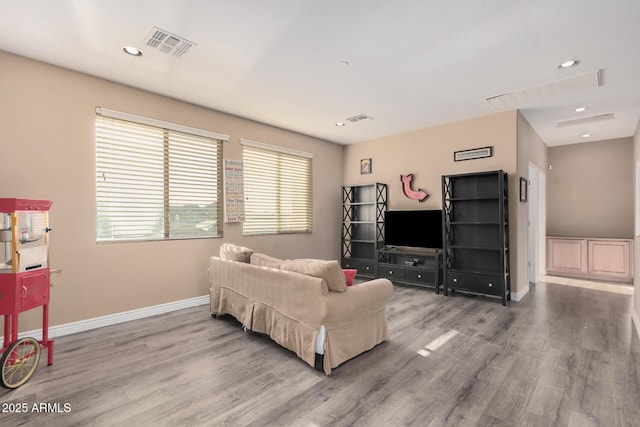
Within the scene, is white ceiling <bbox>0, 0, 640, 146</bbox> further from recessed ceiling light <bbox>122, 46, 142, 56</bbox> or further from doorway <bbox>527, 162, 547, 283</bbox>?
doorway <bbox>527, 162, 547, 283</bbox>

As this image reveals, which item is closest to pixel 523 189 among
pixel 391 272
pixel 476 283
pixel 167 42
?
pixel 476 283

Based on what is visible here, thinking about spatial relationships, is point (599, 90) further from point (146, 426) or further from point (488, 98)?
point (146, 426)

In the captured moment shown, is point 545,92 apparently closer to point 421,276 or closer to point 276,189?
point 421,276

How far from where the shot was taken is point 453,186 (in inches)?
197

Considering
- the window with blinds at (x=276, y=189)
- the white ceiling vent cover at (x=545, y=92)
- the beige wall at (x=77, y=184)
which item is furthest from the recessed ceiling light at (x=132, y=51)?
the white ceiling vent cover at (x=545, y=92)

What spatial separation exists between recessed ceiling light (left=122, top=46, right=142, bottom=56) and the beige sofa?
2282 millimetres

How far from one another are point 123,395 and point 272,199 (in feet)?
11.8

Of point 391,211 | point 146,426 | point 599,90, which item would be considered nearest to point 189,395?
point 146,426

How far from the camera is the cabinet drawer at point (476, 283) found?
4359 millimetres

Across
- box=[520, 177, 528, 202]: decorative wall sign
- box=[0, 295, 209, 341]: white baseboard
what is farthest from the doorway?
box=[0, 295, 209, 341]: white baseboard

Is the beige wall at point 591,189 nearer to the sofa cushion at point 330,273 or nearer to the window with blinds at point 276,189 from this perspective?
the window with blinds at point 276,189

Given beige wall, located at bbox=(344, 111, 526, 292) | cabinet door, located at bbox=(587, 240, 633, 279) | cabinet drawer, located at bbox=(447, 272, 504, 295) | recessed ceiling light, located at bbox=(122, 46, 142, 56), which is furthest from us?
cabinet door, located at bbox=(587, 240, 633, 279)

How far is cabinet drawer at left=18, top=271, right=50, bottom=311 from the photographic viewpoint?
7.64ft

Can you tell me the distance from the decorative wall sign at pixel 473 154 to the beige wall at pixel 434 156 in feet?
0.18
